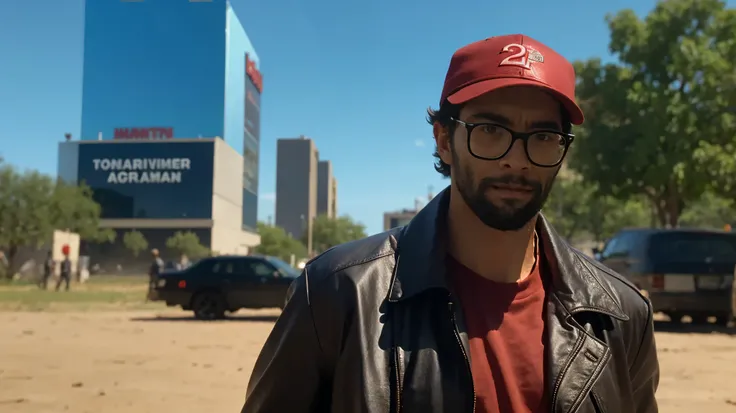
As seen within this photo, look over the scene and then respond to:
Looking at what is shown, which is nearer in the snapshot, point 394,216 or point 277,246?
point 277,246

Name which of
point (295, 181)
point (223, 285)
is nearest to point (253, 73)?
point (295, 181)

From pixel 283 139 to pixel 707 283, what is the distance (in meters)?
138

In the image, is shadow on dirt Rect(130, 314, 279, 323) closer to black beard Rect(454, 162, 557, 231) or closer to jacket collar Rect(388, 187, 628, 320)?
jacket collar Rect(388, 187, 628, 320)

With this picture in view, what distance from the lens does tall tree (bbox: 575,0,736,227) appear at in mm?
17781

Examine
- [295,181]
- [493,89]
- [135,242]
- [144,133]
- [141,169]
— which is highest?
[295,181]

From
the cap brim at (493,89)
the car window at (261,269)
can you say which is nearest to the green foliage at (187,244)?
the car window at (261,269)

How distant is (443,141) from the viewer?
196cm

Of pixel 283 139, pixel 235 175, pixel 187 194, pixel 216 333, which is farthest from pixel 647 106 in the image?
pixel 283 139

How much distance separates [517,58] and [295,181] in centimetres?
14504

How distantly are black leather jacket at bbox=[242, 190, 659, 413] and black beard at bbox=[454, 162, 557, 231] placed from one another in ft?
0.40

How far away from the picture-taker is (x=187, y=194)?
80.1m

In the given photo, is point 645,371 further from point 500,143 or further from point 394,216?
point 394,216

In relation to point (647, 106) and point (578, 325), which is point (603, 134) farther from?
point (578, 325)

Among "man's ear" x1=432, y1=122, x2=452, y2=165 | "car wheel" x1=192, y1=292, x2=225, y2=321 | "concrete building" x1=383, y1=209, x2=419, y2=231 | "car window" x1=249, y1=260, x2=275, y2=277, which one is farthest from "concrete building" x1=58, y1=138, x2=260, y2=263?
"concrete building" x1=383, y1=209, x2=419, y2=231
